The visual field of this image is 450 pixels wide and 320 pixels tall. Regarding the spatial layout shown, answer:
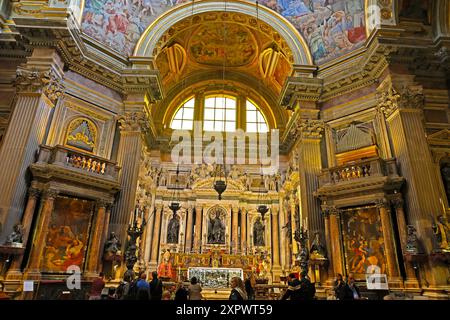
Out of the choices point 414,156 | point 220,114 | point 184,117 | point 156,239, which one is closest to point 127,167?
point 156,239

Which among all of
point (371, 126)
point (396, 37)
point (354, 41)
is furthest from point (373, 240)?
point (354, 41)

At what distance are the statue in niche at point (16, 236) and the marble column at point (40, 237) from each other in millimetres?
630

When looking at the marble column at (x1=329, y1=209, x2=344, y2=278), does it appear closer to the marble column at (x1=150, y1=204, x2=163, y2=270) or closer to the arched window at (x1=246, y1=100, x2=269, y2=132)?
the marble column at (x1=150, y1=204, x2=163, y2=270)

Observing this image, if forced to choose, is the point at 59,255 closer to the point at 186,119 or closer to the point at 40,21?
the point at 40,21

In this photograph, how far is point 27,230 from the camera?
9586 millimetres

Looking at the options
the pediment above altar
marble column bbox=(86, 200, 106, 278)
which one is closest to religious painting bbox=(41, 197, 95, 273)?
marble column bbox=(86, 200, 106, 278)

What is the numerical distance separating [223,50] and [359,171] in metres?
12.4

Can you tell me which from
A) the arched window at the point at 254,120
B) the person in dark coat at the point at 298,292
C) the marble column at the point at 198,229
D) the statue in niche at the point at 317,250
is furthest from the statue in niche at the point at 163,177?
the person in dark coat at the point at 298,292

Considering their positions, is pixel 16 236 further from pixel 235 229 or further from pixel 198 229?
pixel 235 229

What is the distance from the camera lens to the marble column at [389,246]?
9.80m

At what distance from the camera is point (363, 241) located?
11.0 metres

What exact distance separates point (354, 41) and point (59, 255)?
1438cm

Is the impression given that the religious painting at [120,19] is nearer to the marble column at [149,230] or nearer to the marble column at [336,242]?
the marble column at [149,230]
